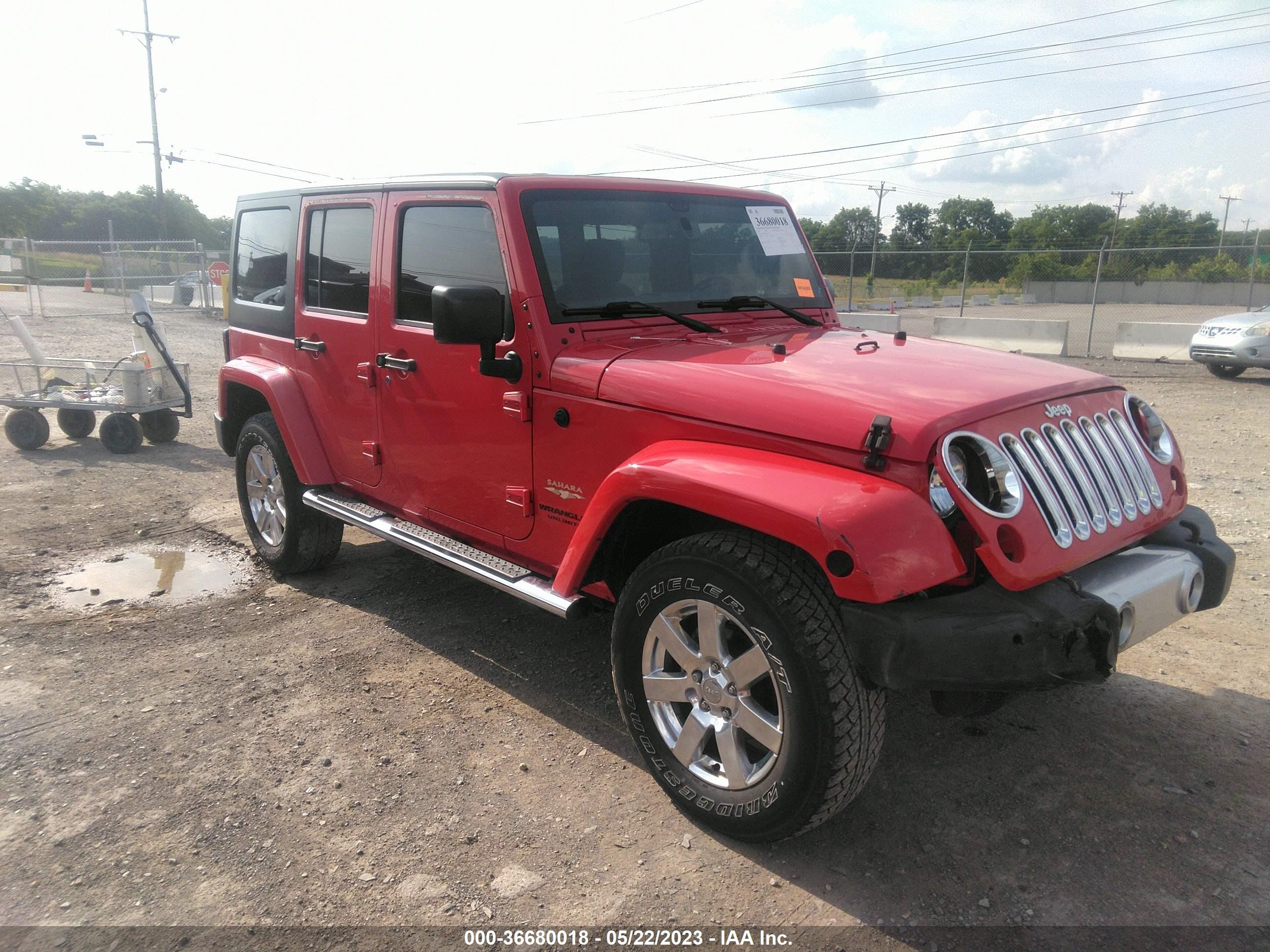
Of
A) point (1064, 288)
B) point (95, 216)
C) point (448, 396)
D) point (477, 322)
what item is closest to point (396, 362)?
point (448, 396)

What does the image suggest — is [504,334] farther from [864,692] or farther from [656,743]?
[864,692]

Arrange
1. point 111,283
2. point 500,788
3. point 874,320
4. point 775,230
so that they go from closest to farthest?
point 500,788 → point 775,230 → point 874,320 → point 111,283

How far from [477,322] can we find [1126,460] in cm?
225

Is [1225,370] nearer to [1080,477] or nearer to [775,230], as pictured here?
[775,230]

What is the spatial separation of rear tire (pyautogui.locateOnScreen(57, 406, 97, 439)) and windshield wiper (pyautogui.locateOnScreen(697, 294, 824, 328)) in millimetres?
7363

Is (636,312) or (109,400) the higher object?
(636,312)

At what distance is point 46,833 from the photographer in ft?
9.62

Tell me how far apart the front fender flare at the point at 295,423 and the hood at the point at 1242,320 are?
13.0m

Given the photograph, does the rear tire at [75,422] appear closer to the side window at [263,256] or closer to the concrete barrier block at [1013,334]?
the side window at [263,256]

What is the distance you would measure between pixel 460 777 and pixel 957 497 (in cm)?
197

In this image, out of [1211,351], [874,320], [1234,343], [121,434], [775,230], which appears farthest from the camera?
[874,320]

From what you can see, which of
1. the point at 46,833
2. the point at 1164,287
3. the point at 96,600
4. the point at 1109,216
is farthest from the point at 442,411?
the point at 1109,216

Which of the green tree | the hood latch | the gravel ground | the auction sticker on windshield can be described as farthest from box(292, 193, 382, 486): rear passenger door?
the green tree

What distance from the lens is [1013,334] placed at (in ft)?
56.7
